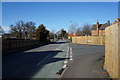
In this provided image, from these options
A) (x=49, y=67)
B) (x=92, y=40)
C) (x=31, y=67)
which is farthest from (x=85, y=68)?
(x=92, y=40)

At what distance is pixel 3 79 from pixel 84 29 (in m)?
83.7

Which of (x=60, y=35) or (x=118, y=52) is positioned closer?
(x=118, y=52)

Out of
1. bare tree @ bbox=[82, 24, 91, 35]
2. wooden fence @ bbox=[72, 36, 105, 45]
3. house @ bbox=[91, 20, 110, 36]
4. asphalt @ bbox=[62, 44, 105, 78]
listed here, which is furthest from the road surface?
bare tree @ bbox=[82, 24, 91, 35]

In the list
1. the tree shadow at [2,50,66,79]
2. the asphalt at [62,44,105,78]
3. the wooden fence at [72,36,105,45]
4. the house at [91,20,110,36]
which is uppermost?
the house at [91,20,110,36]

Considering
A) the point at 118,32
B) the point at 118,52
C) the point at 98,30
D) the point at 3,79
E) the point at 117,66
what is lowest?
the point at 3,79

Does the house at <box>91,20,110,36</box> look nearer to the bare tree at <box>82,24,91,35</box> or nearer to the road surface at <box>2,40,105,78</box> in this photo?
the bare tree at <box>82,24,91,35</box>

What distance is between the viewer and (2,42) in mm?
17797

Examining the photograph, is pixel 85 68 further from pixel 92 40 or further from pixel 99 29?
pixel 99 29

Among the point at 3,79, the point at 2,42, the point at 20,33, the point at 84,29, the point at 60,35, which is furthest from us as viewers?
the point at 60,35

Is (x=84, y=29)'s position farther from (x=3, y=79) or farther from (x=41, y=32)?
(x=3, y=79)


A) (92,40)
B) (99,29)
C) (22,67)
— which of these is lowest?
(22,67)

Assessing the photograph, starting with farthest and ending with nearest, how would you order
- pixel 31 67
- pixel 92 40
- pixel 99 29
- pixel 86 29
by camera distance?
pixel 86 29, pixel 99 29, pixel 92 40, pixel 31 67

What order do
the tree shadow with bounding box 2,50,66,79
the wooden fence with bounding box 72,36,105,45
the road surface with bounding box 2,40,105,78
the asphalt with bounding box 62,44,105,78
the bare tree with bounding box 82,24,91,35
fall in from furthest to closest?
the bare tree with bounding box 82,24,91,35
the wooden fence with bounding box 72,36,105,45
the tree shadow with bounding box 2,50,66,79
the road surface with bounding box 2,40,105,78
the asphalt with bounding box 62,44,105,78

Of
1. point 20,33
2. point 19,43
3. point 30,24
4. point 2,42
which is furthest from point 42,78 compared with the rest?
point 30,24
